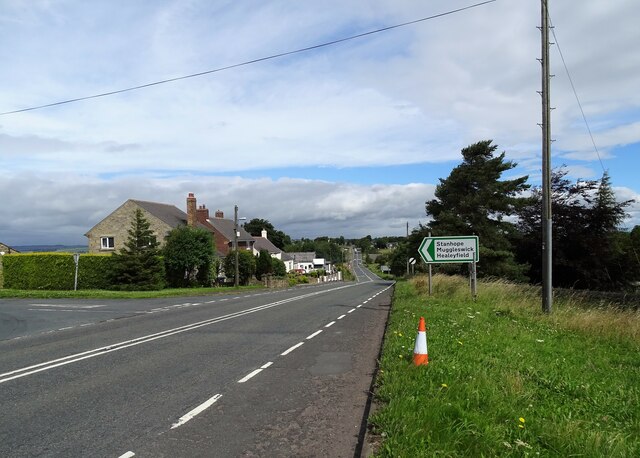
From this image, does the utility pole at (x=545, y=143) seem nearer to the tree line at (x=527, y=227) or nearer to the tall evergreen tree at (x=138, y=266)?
the tree line at (x=527, y=227)

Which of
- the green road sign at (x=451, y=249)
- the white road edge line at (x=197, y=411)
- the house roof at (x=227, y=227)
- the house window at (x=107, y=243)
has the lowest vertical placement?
the white road edge line at (x=197, y=411)

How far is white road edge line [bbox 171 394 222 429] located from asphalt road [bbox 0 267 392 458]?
1 cm

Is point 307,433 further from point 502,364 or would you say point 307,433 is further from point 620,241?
point 620,241

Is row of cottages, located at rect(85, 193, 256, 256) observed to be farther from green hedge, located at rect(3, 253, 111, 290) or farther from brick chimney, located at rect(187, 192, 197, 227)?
green hedge, located at rect(3, 253, 111, 290)

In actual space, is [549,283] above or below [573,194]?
below

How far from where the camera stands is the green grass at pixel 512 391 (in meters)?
4.25

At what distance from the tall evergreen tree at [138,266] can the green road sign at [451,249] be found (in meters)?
22.4

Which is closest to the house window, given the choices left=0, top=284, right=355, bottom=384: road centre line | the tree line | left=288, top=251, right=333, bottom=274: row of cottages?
Answer: the tree line

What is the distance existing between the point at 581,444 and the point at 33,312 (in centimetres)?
1973

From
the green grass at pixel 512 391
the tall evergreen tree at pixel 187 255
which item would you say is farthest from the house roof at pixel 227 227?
the green grass at pixel 512 391

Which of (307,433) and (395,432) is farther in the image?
(307,433)

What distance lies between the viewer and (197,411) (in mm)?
5617

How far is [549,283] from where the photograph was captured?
13.0 meters

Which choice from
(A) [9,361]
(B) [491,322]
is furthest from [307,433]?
(B) [491,322]
